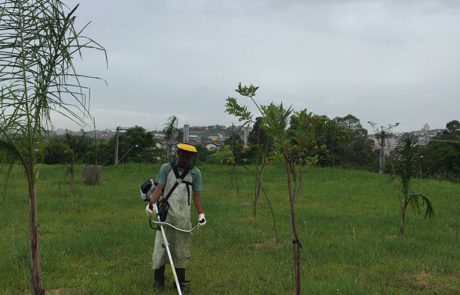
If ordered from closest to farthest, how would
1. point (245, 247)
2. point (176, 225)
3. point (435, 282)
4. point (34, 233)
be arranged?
point (34, 233) → point (176, 225) → point (435, 282) → point (245, 247)

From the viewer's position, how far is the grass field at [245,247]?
439 centimetres

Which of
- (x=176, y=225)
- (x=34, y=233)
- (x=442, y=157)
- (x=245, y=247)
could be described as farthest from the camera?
(x=442, y=157)

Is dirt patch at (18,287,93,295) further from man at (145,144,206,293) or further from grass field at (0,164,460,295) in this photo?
man at (145,144,206,293)

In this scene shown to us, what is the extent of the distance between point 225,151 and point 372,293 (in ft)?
14.3

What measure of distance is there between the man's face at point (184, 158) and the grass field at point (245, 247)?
154 cm

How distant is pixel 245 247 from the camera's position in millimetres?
6070

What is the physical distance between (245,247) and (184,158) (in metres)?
2.66

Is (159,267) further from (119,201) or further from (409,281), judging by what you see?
(119,201)

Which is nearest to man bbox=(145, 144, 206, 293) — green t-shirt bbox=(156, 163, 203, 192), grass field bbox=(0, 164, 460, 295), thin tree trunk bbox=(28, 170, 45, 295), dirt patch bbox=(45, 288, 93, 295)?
green t-shirt bbox=(156, 163, 203, 192)

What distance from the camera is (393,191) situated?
40.1 feet

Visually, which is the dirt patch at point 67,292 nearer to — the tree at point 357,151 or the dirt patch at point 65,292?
the dirt patch at point 65,292

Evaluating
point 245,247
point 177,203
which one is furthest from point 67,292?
point 245,247

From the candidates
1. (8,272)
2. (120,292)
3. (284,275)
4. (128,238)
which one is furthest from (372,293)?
(8,272)

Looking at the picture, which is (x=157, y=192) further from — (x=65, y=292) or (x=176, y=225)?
(x=65, y=292)
